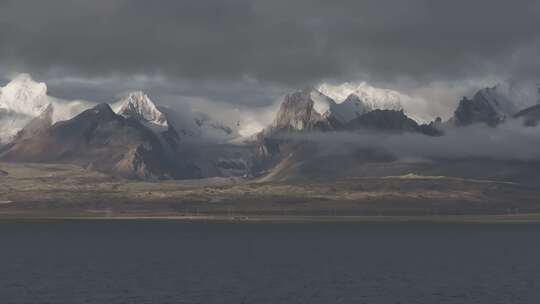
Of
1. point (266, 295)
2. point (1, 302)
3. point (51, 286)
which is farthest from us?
point (51, 286)

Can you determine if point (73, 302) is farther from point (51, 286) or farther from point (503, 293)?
point (503, 293)

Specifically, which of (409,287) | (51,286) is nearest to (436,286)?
(409,287)

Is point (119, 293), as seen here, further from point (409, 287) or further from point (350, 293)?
point (409, 287)

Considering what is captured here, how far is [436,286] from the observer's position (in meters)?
198

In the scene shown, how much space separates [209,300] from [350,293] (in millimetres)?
28908

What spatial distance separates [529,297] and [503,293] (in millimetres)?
7656

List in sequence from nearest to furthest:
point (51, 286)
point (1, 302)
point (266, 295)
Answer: point (1, 302), point (266, 295), point (51, 286)

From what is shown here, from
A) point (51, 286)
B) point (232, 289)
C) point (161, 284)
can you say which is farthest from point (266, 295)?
point (51, 286)

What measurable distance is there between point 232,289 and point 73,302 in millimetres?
34855

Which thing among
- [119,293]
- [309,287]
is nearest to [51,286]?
[119,293]

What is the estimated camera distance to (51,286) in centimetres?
19475

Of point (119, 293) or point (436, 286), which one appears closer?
point (119, 293)

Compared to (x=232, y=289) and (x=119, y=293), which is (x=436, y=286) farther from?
(x=119, y=293)

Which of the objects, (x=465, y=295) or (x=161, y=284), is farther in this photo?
(x=161, y=284)
